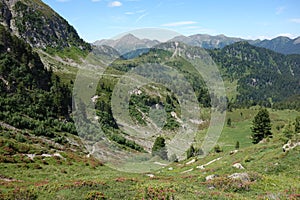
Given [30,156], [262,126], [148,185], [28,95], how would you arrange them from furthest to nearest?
[262,126] < [28,95] < [30,156] < [148,185]

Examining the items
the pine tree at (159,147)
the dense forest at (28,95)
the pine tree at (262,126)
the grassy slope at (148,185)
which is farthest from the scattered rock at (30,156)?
the pine tree at (262,126)

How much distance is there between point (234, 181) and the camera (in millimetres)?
24297

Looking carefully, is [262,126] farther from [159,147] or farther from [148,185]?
[148,185]

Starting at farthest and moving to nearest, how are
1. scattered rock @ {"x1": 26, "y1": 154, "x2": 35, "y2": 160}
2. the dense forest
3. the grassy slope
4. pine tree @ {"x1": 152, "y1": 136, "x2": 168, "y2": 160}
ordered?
pine tree @ {"x1": 152, "y1": 136, "x2": 168, "y2": 160}, the dense forest, scattered rock @ {"x1": 26, "y1": 154, "x2": 35, "y2": 160}, the grassy slope

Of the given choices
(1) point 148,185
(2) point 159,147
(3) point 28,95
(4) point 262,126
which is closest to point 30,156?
(1) point 148,185

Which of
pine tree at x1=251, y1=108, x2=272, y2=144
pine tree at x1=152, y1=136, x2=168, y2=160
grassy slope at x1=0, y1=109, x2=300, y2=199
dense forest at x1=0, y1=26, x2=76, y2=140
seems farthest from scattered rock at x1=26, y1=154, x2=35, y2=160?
pine tree at x1=251, y1=108, x2=272, y2=144

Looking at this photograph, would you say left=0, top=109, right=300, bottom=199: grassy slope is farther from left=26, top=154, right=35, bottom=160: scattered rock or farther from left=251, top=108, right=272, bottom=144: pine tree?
left=251, top=108, right=272, bottom=144: pine tree

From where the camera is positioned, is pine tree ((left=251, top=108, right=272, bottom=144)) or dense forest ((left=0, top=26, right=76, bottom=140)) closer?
dense forest ((left=0, top=26, right=76, bottom=140))

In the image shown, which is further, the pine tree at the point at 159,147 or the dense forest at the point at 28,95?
the pine tree at the point at 159,147

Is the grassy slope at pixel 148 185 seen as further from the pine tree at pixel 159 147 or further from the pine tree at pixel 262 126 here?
the pine tree at pixel 262 126

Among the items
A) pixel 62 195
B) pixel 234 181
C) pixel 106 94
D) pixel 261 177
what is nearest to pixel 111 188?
pixel 62 195

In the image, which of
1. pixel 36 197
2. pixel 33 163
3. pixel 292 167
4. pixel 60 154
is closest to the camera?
pixel 36 197

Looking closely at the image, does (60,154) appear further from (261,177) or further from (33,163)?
(261,177)

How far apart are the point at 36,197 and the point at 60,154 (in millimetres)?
28393
